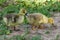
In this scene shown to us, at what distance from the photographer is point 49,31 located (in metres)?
6.42

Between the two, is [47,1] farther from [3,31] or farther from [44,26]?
[3,31]

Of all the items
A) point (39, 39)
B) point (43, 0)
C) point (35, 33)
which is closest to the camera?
point (39, 39)

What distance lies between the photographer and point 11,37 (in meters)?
5.87

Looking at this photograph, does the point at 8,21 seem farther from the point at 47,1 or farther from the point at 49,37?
the point at 47,1

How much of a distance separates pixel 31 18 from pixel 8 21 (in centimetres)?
53

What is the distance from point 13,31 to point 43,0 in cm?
301

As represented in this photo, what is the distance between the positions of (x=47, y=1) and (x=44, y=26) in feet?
9.47

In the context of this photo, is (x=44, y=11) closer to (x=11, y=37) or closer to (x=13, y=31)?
(x=13, y=31)

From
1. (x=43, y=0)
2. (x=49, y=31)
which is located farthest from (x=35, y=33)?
(x=43, y=0)

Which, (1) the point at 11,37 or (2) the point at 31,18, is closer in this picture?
(1) the point at 11,37

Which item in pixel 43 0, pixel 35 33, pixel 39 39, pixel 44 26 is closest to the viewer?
pixel 39 39

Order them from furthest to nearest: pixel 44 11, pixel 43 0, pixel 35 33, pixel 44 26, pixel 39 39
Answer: pixel 43 0 → pixel 44 11 → pixel 44 26 → pixel 35 33 → pixel 39 39

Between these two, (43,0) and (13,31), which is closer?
(13,31)

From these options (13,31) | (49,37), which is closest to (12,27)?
(13,31)
